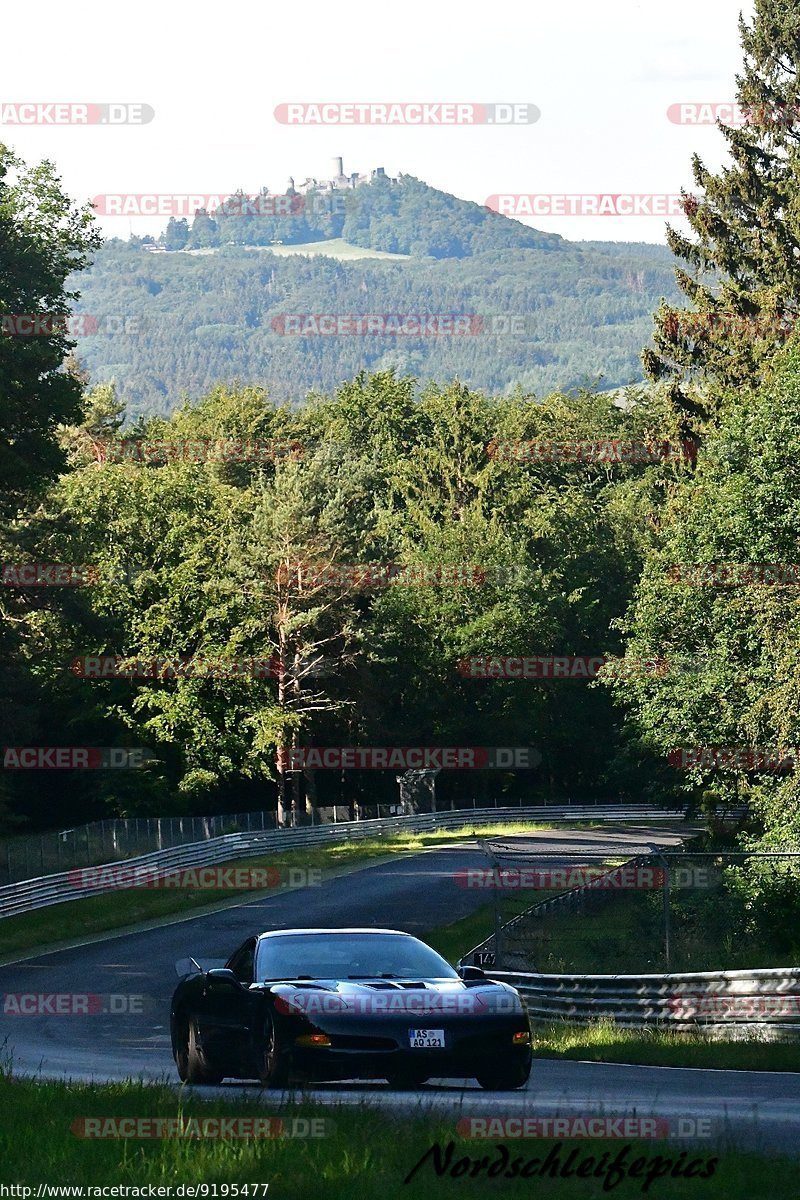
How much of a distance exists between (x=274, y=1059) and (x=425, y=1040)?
1.14 m

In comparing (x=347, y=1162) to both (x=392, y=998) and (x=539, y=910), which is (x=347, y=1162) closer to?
(x=392, y=998)

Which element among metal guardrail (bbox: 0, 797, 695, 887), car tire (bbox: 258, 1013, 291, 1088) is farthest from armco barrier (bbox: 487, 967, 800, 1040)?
metal guardrail (bbox: 0, 797, 695, 887)

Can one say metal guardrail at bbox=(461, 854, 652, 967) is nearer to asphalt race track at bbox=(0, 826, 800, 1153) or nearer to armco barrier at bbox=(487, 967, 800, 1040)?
armco barrier at bbox=(487, 967, 800, 1040)

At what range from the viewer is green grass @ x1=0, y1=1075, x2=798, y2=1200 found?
7.45 metres

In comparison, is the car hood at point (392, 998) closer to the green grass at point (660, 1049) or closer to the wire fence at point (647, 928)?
the green grass at point (660, 1049)

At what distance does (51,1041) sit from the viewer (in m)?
20.2

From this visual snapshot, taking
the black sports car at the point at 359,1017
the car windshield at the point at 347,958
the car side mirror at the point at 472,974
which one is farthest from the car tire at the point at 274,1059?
the car side mirror at the point at 472,974

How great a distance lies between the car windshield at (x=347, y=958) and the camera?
40.1 ft

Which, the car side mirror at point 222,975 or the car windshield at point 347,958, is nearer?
the car windshield at point 347,958

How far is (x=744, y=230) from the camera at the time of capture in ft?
165

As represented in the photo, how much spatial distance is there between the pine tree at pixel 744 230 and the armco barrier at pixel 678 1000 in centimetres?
3175

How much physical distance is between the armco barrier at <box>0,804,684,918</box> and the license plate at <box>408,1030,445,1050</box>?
2695cm

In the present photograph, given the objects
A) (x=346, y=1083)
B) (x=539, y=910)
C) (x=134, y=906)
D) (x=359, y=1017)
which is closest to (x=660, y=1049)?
(x=346, y=1083)

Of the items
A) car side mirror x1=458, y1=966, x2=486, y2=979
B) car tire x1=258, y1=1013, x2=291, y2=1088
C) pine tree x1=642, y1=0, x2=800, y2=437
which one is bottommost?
car tire x1=258, y1=1013, x2=291, y2=1088
